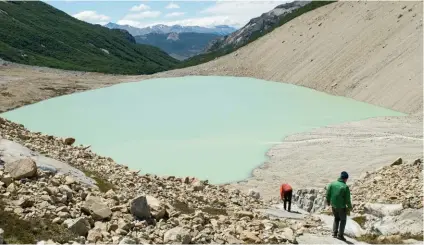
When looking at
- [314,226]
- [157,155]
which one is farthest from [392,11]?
[314,226]

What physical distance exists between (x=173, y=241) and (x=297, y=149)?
2912 centimetres

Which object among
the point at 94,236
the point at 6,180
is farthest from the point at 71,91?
the point at 94,236

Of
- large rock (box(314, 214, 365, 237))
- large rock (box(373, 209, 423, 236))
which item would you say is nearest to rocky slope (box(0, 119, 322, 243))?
large rock (box(314, 214, 365, 237))

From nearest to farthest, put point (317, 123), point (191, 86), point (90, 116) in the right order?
point (317, 123) → point (90, 116) → point (191, 86)

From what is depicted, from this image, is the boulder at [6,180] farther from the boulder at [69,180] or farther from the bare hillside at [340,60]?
the bare hillside at [340,60]

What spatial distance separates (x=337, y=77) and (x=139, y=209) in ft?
244

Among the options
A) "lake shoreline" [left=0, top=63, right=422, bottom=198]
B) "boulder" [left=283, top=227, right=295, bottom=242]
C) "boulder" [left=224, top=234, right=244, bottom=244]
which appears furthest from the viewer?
"lake shoreline" [left=0, top=63, right=422, bottom=198]

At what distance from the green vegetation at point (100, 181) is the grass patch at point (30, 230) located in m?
4.41

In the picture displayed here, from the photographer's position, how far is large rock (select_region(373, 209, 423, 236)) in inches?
583

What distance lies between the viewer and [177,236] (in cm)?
1192

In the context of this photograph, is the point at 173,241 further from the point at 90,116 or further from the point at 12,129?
the point at 90,116

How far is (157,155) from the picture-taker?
39844 mm

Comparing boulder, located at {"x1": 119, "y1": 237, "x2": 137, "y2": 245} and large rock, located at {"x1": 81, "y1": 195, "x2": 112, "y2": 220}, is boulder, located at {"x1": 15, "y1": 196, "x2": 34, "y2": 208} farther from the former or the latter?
boulder, located at {"x1": 119, "y1": 237, "x2": 137, "y2": 245}

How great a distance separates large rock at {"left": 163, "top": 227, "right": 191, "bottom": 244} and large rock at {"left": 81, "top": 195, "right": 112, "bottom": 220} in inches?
79.9
